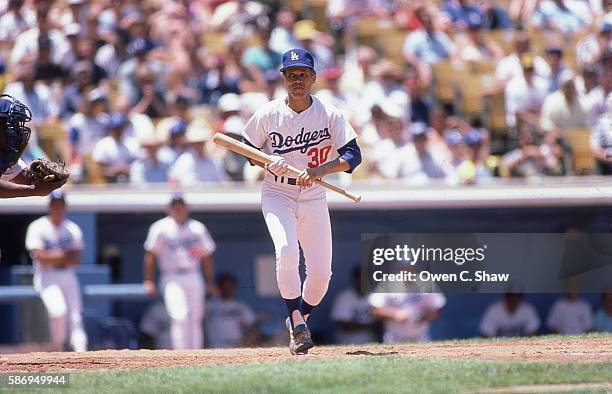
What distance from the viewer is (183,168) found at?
42.9ft

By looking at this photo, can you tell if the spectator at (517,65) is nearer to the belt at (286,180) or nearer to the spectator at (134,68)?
the spectator at (134,68)

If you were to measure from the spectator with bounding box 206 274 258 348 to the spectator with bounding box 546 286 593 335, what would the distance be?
304cm

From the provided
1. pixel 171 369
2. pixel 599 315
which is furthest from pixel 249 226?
pixel 171 369

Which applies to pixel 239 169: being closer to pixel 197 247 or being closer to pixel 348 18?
pixel 197 247

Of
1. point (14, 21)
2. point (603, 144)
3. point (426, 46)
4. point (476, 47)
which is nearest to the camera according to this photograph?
point (603, 144)

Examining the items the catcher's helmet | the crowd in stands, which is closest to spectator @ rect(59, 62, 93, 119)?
the crowd in stands

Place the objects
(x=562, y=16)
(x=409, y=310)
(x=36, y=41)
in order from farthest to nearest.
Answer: (x=562, y=16) → (x=36, y=41) → (x=409, y=310)

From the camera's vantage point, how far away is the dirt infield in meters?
8.12

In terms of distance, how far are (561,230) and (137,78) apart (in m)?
4.80

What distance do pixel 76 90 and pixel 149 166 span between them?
1.45 metres

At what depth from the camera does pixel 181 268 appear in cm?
1298

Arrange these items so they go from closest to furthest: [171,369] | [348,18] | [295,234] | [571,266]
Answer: [171,369], [295,234], [571,266], [348,18]

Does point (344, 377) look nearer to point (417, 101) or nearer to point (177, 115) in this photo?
point (177, 115)

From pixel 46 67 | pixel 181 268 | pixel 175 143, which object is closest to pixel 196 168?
pixel 175 143
